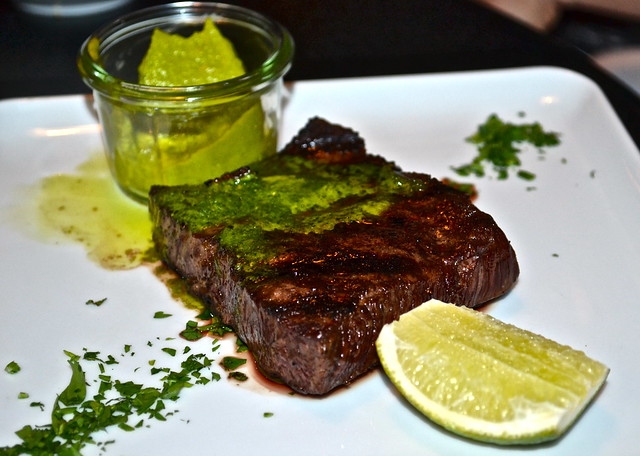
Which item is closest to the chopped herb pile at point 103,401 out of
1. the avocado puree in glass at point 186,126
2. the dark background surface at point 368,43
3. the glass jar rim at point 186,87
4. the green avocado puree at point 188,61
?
the avocado puree in glass at point 186,126

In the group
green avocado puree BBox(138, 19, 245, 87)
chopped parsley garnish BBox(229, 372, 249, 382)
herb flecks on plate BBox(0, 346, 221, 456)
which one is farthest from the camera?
green avocado puree BBox(138, 19, 245, 87)

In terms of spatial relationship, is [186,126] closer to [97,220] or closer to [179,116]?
[179,116]

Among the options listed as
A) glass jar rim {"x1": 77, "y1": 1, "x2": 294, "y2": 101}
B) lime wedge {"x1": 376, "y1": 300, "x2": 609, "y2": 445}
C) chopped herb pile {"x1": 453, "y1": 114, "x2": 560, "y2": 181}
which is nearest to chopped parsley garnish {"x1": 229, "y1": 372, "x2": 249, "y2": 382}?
lime wedge {"x1": 376, "y1": 300, "x2": 609, "y2": 445}

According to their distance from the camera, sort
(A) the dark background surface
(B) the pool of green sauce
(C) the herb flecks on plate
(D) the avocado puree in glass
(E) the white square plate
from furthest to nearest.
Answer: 1. (A) the dark background surface
2. (D) the avocado puree in glass
3. (B) the pool of green sauce
4. (E) the white square plate
5. (C) the herb flecks on plate

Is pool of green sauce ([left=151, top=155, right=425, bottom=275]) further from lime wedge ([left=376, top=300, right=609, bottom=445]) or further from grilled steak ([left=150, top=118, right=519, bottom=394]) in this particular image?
lime wedge ([left=376, top=300, right=609, bottom=445])

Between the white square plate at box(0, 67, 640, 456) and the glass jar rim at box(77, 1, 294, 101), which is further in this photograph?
the glass jar rim at box(77, 1, 294, 101)

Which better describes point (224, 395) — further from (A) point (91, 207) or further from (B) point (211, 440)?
(A) point (91, 207)

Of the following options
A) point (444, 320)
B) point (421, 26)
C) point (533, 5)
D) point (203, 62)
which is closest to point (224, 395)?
point (444, 320)
